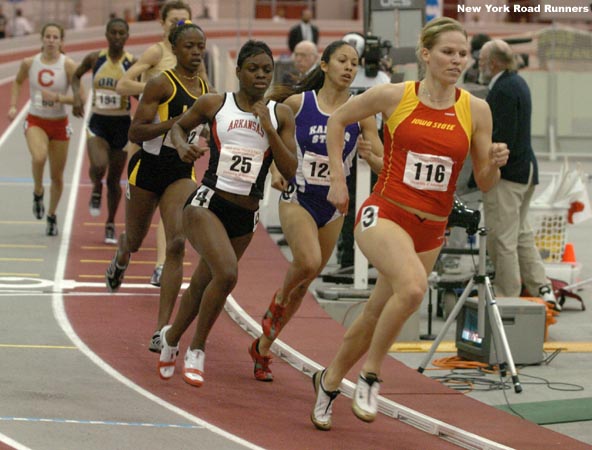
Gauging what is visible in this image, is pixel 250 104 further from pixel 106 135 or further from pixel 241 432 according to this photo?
pixel 106 135

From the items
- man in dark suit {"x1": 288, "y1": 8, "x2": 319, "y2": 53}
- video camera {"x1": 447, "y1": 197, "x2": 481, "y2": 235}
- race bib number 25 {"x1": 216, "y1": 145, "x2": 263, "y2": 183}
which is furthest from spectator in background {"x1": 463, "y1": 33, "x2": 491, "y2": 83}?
man in dark suit {"x1": 288, "y1": 8, "x2": 319, "y2": 53}

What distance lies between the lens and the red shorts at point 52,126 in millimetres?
15188

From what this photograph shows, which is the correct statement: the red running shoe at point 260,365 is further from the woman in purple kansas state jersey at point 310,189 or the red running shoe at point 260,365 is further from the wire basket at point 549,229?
the wire basket at point 549,229

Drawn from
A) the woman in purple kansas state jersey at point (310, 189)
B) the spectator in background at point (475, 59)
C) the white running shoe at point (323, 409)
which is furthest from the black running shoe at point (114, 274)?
the spectator in background at point (475, 59)

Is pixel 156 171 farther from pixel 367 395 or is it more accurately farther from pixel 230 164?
pixel 367 395

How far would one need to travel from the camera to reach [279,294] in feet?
29.9

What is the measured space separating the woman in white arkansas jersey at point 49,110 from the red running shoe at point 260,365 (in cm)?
650

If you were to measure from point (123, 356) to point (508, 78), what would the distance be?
427 cm

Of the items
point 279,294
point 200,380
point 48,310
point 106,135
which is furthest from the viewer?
point 106,135

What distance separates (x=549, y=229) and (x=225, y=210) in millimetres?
6036

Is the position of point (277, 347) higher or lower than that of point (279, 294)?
lower

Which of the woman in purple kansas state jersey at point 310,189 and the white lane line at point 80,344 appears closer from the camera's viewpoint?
the white lane line at point 80,344

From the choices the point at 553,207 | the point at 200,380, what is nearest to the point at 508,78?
the point at 553,207

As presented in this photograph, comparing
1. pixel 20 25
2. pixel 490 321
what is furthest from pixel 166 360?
pixel 20 25
